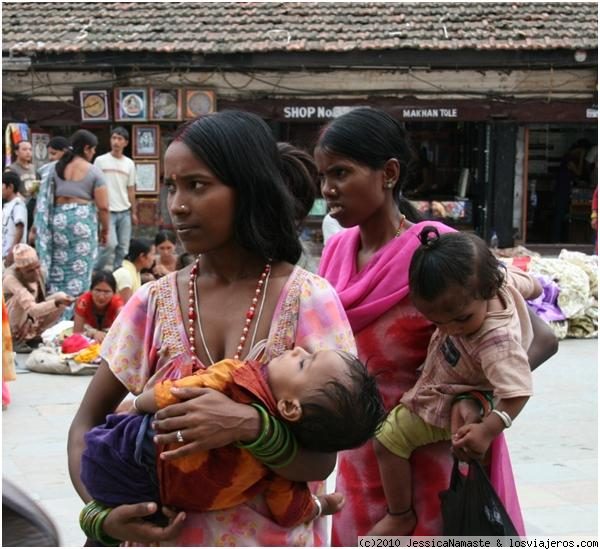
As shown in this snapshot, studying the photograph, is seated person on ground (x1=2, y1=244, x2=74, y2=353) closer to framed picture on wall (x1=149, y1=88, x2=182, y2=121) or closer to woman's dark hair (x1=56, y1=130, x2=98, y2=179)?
woman's dark hair (x1=56, y1=130, x2=98, y2=179)

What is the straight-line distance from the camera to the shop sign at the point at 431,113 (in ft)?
54.9

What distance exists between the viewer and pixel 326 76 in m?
16.6

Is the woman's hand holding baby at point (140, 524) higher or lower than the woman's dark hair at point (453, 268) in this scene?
lower

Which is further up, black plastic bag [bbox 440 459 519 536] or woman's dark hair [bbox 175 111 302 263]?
woman's dark hair [bbox 175 111 302 263]

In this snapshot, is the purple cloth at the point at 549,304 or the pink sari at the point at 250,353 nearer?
the pink sari at the point at 250,353

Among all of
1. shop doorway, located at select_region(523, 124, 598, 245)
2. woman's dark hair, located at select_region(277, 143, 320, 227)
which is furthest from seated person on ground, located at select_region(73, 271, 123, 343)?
shop doorway, located at select_region(523, 124, 598, 245)

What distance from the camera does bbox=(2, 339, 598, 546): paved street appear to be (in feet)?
16.6

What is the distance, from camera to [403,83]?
16625mm

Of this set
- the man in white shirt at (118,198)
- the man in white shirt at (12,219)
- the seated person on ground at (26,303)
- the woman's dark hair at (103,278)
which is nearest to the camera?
the woman's dark hair at (103,278)

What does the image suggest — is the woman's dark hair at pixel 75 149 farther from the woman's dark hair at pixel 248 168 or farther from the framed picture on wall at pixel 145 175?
the woman's dark hair at pixel 248 168

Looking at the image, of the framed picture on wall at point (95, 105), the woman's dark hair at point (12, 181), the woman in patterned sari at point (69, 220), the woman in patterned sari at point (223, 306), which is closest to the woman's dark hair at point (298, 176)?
the woman in patterned sari at point (223, 306)

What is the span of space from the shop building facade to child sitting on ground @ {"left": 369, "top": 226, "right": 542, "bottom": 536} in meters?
13.5

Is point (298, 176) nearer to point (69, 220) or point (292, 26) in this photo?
point (69, 220)

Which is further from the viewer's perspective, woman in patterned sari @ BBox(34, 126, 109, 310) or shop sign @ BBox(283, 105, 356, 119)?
shop sign @ BBox(283, 105, 356, 119)
